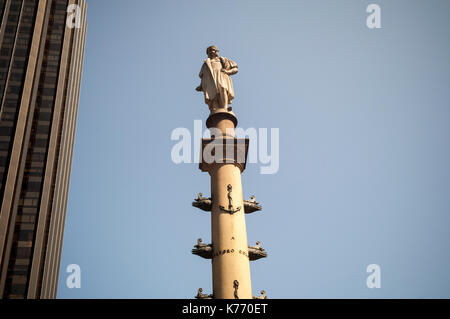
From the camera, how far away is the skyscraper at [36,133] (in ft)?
233

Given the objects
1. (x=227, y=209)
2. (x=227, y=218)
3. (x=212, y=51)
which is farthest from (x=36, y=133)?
(x=227, y=218)

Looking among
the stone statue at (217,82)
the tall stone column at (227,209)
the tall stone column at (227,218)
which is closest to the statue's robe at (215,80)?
the stone statue at (217,82)

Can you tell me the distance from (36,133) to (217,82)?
69.8 m

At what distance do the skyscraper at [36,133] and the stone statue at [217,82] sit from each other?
189ft

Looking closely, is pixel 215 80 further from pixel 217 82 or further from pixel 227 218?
pixel 227 218

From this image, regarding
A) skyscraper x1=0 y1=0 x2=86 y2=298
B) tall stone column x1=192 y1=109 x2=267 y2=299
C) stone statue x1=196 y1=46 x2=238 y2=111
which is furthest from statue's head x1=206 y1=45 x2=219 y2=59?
skyscraper x1=0 y1=0 x2=86 y2=298

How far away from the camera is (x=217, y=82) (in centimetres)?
2075

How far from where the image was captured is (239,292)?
1546 centimetres

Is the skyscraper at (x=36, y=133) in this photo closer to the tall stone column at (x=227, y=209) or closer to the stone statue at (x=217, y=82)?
the stone statue at (x=217, y=82)
